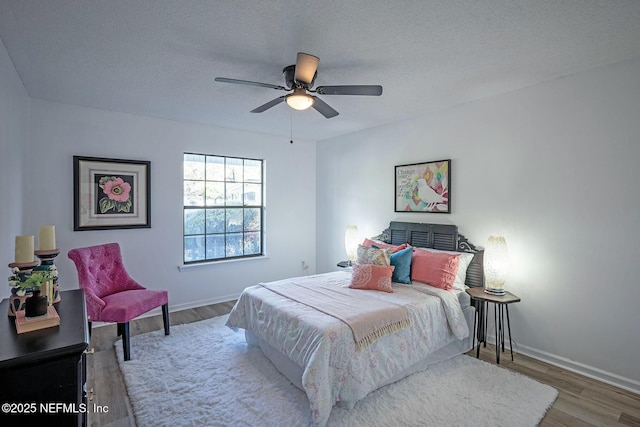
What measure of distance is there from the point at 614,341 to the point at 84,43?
15.5 feet

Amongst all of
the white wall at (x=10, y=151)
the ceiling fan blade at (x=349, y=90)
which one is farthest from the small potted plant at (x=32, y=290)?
the ceiling fan blade at (x=349, y=90)

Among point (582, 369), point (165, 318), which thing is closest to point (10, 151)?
point (165, 318)

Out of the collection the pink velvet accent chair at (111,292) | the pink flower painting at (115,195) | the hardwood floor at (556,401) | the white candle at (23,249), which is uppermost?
the pink flower painting at (115,195)

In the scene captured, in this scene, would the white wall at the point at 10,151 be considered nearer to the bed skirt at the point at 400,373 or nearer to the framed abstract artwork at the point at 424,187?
the bed skirt at the point at 400,373

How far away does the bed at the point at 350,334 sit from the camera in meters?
2.21

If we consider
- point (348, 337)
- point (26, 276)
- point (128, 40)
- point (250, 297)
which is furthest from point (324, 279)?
point (128, 40)

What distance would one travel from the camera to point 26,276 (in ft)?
5.38

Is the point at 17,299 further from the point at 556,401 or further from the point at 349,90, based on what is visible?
the point at 556,401

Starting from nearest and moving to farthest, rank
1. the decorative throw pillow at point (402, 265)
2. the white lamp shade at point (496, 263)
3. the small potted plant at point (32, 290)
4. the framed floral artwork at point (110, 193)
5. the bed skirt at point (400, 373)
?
the small potted plant at point (32, 290), the bed skirt at point (400, 373), the white lamp shade at point (496, 263), the decorative throw pillow at point (402, 265), the framed floral artwork at point (110, 193)

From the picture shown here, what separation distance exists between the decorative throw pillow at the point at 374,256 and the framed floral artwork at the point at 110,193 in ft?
9.19

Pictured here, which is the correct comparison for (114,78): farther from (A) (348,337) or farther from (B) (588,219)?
(B) (588,219)

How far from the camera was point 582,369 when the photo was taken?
276cm

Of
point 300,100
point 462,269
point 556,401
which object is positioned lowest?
point 556,401

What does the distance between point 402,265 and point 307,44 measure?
7.68ft
